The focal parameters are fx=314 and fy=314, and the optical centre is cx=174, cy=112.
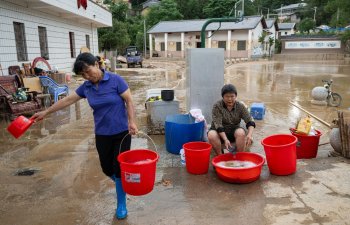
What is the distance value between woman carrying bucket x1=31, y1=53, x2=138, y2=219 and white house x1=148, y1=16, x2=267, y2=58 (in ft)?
124

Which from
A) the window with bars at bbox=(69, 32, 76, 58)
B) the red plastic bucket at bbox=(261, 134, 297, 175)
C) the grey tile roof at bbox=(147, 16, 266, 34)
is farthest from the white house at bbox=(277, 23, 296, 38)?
the red plastic bucket at bbox=(261, 134, 297, 175)

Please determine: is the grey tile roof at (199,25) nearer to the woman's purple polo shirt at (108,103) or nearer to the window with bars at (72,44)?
the window with bars at (72,44)

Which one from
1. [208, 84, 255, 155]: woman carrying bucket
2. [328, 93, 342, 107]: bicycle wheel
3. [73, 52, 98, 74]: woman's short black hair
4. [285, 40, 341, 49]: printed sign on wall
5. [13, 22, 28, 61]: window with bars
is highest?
[285, 40, 341, 49]: printed sign on wall

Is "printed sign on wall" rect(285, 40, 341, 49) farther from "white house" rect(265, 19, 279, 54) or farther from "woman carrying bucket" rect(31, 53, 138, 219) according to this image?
"woman carrying bucket" rect(31, 53, 138, 219)

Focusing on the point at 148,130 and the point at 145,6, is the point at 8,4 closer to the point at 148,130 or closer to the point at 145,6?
the point at 148,130

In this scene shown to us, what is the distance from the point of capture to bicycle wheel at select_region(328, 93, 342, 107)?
9.85 m

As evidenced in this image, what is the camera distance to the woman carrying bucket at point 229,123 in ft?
14.8

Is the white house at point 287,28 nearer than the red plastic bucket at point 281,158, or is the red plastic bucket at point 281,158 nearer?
the red plastic bucket at point 281,158

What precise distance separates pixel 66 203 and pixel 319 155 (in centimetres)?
411

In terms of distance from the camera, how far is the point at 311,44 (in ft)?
153

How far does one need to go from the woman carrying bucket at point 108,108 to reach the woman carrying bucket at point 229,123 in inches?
67.4

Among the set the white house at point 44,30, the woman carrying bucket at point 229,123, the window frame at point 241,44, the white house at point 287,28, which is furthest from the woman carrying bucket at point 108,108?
the white house at point 287,28

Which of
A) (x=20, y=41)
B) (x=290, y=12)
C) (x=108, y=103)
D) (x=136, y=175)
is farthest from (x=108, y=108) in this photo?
(x=290, y=12)

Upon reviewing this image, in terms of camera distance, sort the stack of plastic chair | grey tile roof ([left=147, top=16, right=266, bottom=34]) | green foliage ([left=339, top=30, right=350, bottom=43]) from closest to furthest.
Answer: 1. the stack of plastic chair
2. green foliage ([left=339, top=30, right=350, bottom=43])
3. grey tile roof ([left=147, top=16, right=266, bottom=34])
